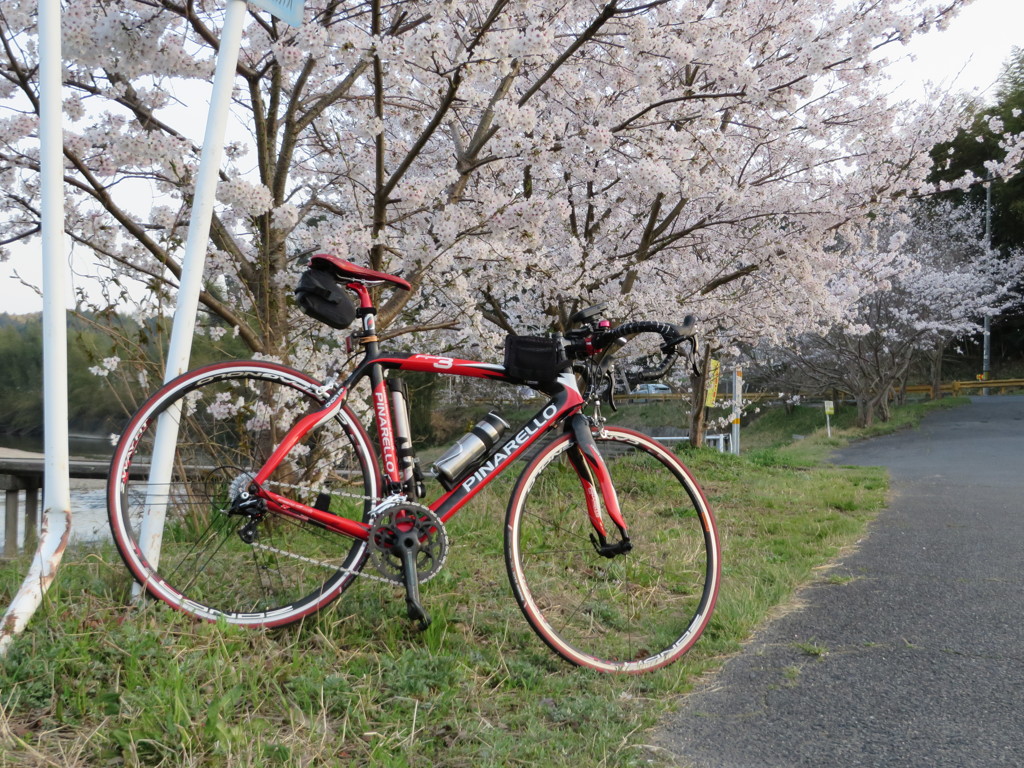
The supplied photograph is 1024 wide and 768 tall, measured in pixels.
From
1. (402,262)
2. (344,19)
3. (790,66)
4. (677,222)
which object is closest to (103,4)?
(344,19)

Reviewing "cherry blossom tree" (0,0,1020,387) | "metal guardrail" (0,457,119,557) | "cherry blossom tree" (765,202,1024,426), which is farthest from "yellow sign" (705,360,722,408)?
"metal guardrail" (0,457,119,557)

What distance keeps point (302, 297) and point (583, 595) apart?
1.60 metres

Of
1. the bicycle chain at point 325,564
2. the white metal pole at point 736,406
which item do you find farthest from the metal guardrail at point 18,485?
the white metal pole at point 736,406

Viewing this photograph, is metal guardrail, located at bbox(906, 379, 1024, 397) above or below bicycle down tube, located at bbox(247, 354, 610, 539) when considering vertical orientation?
below

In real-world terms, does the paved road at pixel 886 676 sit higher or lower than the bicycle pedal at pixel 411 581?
lower

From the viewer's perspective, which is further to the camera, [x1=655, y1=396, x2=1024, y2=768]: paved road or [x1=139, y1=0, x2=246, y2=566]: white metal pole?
[x1=139, y1=0, x2=246, y2=566]: white metal pole

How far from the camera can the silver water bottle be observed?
295 centimetres

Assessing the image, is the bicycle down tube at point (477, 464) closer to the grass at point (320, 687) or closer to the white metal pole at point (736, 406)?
the grass at point (320, 687)

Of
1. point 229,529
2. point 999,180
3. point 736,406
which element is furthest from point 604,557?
point 999,180

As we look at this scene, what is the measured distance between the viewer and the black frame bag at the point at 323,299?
2.93 metres

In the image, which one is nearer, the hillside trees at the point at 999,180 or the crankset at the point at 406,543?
the crankset at the point at 406,543

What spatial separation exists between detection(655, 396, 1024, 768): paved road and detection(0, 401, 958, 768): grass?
203 millimetres

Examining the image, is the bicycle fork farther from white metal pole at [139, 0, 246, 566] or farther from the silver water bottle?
white metal pole at [139, 0, 246, 566]

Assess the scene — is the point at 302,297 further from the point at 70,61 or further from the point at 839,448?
the point at 839,448
